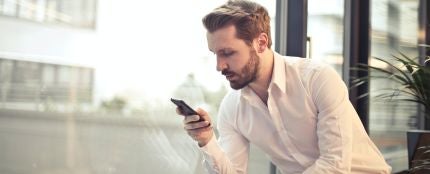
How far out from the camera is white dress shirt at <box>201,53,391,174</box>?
1.58 metres

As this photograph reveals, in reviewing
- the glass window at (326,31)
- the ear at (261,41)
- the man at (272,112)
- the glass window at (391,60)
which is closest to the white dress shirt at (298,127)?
the man at (272,112)

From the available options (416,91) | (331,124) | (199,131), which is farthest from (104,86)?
(416,91)

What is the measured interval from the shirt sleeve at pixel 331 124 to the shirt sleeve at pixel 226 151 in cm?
24

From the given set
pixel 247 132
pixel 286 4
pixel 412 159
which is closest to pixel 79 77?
pixel 247 132

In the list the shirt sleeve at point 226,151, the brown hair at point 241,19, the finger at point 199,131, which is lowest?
the shirt sleeve at point 226,151

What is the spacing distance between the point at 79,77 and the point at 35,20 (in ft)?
0.84

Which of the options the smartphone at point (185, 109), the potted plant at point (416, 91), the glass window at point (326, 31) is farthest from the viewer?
the glass window at point (326, 31)

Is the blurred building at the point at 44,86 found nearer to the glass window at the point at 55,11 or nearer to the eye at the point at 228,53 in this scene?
the glass window at the point at 55,11

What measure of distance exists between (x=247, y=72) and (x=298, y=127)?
28cm

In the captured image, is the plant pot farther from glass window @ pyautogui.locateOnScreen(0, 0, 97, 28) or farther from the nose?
glass window @ pyautogui.locateOnScreen(0, 0, 97, 28)

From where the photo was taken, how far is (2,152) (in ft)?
5.10

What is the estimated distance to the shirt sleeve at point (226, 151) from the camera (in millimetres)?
1588

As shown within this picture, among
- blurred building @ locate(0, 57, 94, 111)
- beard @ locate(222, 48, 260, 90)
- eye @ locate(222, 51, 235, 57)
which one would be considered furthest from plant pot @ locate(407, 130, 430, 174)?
blurred building @ locate(0, 57, 94, 111)

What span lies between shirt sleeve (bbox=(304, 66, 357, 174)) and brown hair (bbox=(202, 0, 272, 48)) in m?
0.27
